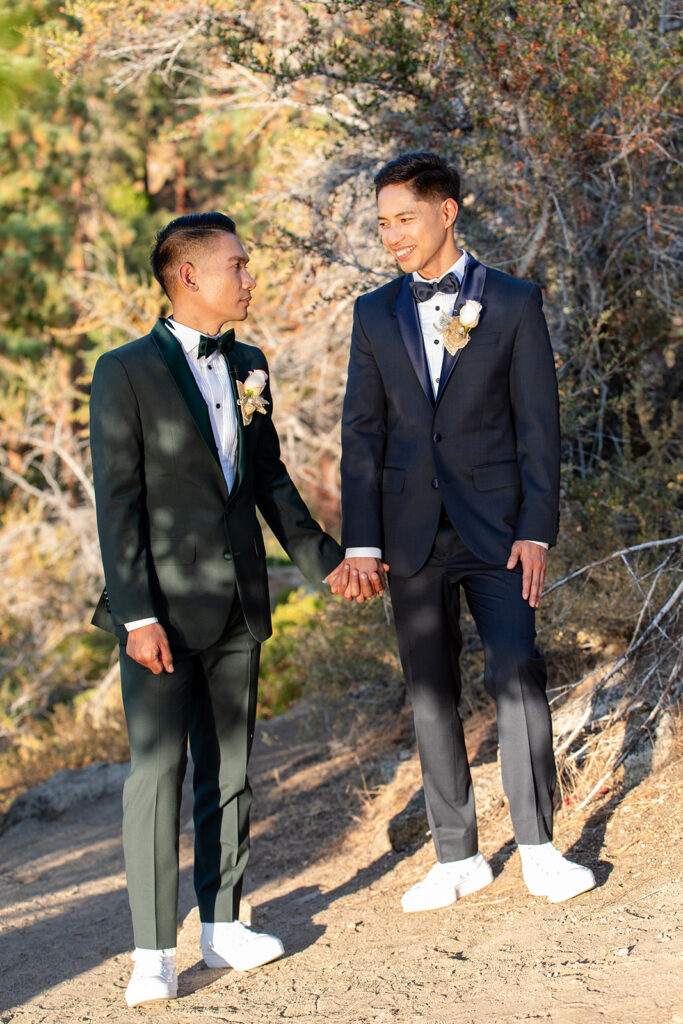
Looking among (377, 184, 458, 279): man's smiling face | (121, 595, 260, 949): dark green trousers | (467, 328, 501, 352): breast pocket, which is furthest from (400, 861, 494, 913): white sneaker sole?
(377, 184, 458, 279): man's smiling face

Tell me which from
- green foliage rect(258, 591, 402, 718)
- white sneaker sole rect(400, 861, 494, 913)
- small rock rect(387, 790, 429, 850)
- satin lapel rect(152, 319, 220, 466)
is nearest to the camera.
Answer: satin lapel rect(152, 319, 220, 466)

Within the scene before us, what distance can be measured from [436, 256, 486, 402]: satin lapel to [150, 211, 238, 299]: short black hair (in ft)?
2.61

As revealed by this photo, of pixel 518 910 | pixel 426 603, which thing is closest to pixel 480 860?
pixel 518 910

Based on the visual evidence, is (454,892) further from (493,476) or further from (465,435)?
(465,435)

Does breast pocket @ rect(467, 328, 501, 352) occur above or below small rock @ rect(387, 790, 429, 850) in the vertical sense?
above

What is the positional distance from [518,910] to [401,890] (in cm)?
81

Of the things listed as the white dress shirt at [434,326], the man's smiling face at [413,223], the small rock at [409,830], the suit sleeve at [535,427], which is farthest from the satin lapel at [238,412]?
the small rock at [409,830]

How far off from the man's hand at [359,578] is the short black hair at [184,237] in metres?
1.12

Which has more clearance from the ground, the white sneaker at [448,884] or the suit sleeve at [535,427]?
the suit sleeve at [535,427]

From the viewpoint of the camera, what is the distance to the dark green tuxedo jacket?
3307 millimetres

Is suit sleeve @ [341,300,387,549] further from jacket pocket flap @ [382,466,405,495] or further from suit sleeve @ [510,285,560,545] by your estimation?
suit sleeve @ [510,285,560,545]

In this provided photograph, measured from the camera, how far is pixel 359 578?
12.2ft

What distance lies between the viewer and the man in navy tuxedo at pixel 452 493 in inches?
139

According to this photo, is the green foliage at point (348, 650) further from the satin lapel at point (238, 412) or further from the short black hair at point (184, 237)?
the short black hair at point (184, 237)
